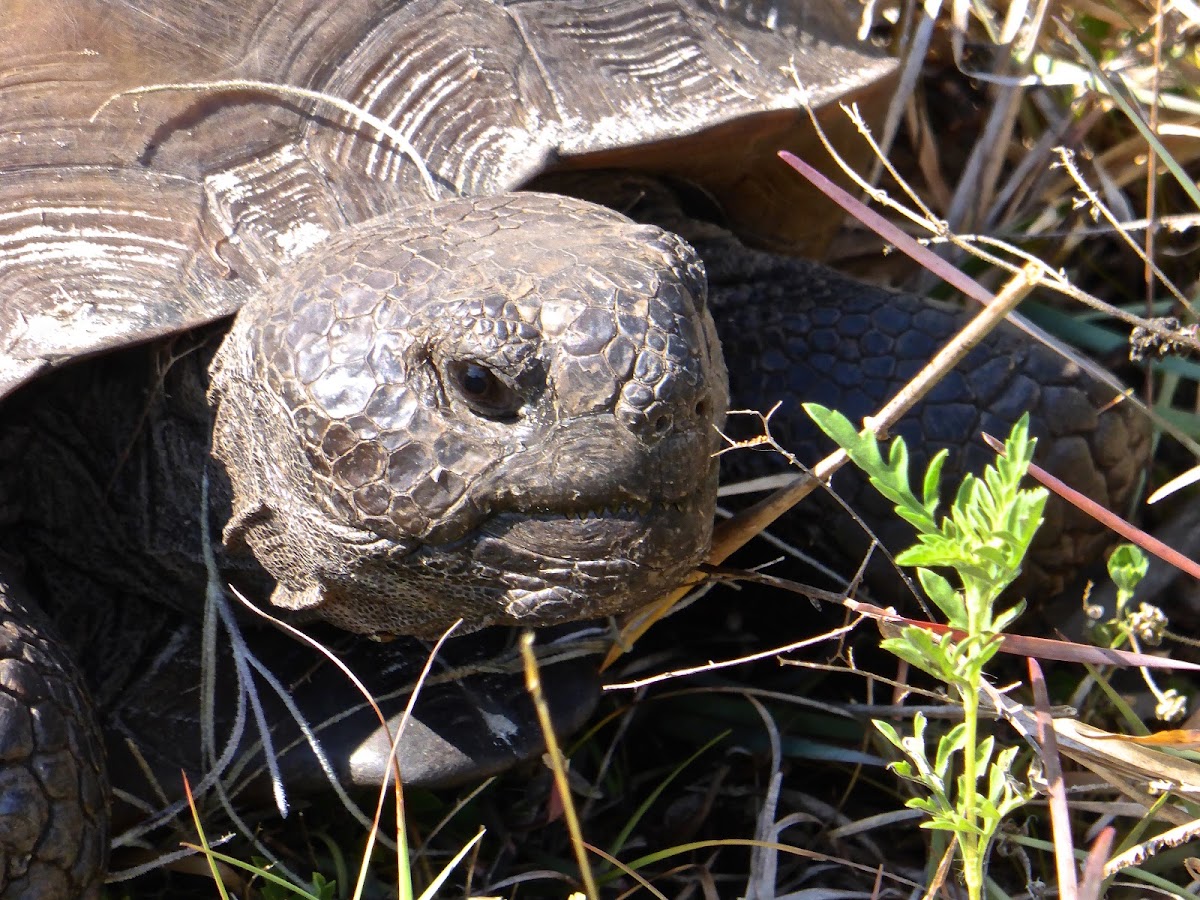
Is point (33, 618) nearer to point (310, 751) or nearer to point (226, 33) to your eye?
point (310, 751)

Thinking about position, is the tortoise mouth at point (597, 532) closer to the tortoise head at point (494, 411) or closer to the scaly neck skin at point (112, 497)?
the tortoise head at point (494, 411)

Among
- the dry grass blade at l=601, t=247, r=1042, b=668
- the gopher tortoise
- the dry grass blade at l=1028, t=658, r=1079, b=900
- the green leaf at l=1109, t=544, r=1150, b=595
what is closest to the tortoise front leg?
the gopher tortoise

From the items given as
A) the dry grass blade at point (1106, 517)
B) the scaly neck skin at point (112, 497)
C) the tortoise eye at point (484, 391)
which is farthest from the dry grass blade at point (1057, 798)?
the scaly neck skin at point (112, 497)

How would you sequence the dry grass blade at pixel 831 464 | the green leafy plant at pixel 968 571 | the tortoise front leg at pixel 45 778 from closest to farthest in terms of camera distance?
the green leafy plant at pixel 968 571 → the dry grass blade at pixel 831 464 → the tortoise front leg at pixel 45 778

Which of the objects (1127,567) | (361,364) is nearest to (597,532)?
(361,364)

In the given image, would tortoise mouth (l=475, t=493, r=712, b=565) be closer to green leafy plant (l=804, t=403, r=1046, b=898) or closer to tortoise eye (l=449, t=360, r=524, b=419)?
tortoise eye (l=449, t=360, r=524, b=419)

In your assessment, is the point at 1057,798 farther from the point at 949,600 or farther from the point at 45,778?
the point at 45,778

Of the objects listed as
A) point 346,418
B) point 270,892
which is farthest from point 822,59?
point 270,892
